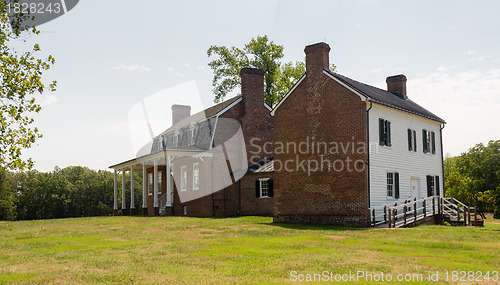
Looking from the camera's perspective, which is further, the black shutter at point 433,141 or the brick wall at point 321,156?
the black shutter at point 433,141

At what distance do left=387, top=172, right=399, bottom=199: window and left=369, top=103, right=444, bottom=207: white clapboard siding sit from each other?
218 mm

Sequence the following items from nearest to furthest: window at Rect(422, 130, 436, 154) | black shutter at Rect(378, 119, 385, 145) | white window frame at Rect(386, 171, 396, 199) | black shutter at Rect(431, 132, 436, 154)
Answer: black shutter at Rect(378, 119, 385, 145) < white window frame at Rect(386, 171, 396, 199) < window at Rect(422, 130, 436, 154) < black shutter at Rect(431, 132, 436, 154)

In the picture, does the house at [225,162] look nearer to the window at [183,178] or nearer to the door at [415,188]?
the window at [183,178]

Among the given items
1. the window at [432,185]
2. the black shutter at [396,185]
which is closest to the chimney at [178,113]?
the window at [432,185]

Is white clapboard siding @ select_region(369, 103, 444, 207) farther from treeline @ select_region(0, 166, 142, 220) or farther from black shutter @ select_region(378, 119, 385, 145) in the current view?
treeline @ select_region(0, 166, 142, 220)

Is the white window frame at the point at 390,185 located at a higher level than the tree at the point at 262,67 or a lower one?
lower

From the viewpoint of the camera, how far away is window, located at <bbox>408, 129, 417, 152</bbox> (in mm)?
Result: 24289

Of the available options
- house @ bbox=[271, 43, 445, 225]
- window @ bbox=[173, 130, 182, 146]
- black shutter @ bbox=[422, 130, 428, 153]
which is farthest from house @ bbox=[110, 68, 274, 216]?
black shutter @ bbox=[422, 130, 428, 153]

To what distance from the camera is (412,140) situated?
2455 centimetres

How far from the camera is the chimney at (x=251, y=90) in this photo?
3166 cm

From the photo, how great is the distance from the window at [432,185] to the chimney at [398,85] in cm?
578

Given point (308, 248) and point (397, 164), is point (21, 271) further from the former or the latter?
point (397, 164)

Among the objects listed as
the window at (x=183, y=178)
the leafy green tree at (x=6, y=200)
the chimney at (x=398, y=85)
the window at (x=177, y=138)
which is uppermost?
the chimney at (x=398, y=85)

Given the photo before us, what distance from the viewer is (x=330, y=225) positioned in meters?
21.3
